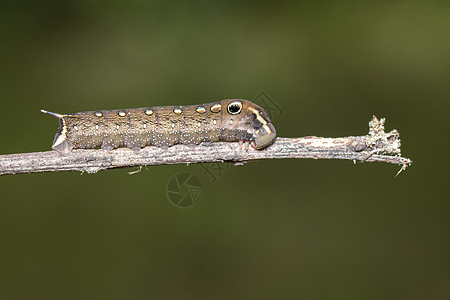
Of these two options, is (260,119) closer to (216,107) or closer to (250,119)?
(250,119)

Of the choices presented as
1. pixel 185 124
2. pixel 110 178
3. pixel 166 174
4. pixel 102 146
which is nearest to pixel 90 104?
pixel 110 178

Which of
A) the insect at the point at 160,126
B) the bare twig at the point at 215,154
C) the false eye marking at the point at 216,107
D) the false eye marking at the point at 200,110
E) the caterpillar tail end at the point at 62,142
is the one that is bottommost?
the bare twig at the point at 215,154

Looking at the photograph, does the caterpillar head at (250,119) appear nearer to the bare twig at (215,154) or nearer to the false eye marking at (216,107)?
the false eye marking at (216,107)

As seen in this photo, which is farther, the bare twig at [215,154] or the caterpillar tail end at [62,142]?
the caterpillar tail end at [62,142]

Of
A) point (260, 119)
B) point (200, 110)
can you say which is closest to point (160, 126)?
point (200, 110)

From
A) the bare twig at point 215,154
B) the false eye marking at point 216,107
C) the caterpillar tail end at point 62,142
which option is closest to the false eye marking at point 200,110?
the false eye marking at point 216,107

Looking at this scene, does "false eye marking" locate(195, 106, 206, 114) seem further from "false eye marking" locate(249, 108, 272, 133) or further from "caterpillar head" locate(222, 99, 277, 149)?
"false eye marking" locate(249, 108, 272, 133)

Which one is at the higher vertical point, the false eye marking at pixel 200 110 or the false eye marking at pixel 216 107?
the false eye marking at pixel 216 107
